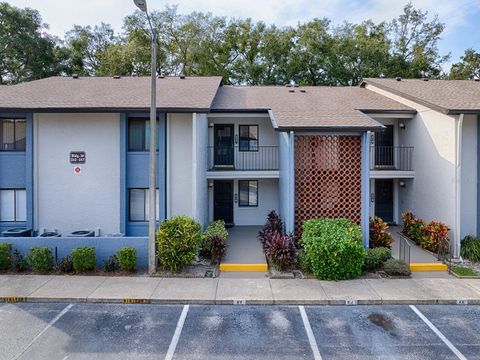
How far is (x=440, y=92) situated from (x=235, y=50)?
22.0 meters

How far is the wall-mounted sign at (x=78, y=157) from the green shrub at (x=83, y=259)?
3631 mm

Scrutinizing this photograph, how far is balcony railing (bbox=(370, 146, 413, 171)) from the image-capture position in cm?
1520

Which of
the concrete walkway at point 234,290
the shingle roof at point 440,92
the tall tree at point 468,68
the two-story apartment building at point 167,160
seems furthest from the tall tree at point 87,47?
the tall tree at point 468,68

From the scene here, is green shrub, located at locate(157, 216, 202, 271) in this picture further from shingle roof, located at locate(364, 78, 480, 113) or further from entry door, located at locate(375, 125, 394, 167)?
entry door, located at locate(375, 125, 394, 167)

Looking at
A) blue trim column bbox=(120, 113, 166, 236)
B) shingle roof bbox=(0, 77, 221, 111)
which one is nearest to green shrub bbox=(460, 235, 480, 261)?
shingle roof bbox=(0, 77, 221, 111)

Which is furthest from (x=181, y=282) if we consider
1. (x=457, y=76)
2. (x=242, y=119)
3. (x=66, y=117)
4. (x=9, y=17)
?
(x=457, y=76)

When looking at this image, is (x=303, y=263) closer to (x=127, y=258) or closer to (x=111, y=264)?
(x=127, y=258)

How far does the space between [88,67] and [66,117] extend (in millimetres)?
25154

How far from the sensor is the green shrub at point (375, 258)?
10.3m

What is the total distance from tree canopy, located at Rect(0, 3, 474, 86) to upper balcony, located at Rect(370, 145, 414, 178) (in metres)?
16.2

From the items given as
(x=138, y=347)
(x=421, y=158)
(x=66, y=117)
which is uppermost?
(x=66, y=117)

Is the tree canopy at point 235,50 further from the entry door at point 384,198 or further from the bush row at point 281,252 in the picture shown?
the bush row at point 281,252

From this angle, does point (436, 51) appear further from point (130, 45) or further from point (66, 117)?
point (66, 117)

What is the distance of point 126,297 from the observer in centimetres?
847
